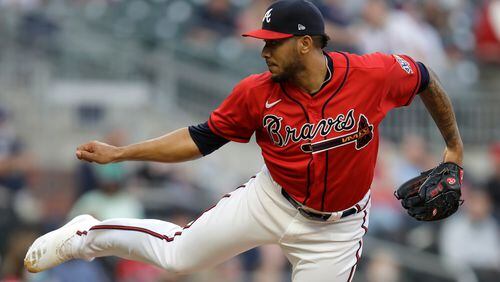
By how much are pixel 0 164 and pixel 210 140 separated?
5120mm

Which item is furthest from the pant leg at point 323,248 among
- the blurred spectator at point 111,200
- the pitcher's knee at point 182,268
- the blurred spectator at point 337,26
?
the blurred spectator at point 337,26

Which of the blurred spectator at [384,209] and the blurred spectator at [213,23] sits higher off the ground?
the blurred spectator at [213,23]

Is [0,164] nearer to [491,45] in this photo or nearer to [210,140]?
[210,140]

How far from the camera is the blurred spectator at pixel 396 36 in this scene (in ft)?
44.0

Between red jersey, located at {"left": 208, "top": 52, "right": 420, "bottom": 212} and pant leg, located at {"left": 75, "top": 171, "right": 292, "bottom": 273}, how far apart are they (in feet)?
0.77

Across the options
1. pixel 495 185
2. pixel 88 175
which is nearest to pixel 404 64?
pixel 88 175

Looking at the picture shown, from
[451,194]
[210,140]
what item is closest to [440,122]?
[451,194]

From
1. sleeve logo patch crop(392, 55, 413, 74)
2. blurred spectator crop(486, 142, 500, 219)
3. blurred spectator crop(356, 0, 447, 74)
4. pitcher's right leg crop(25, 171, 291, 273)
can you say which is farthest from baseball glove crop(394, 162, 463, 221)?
blurred spectator crop(356, 0, 447, 74)

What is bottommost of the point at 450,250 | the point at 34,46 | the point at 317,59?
the point at 450,250

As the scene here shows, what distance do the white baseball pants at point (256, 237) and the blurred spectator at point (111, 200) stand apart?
10.9 feet

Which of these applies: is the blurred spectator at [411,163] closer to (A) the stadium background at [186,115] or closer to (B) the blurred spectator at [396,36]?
(A) the stadium background at [186,115]

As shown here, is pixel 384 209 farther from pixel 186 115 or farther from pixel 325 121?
pixel 325 121

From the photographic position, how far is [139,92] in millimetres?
12930

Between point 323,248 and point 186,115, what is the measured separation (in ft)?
20.9
